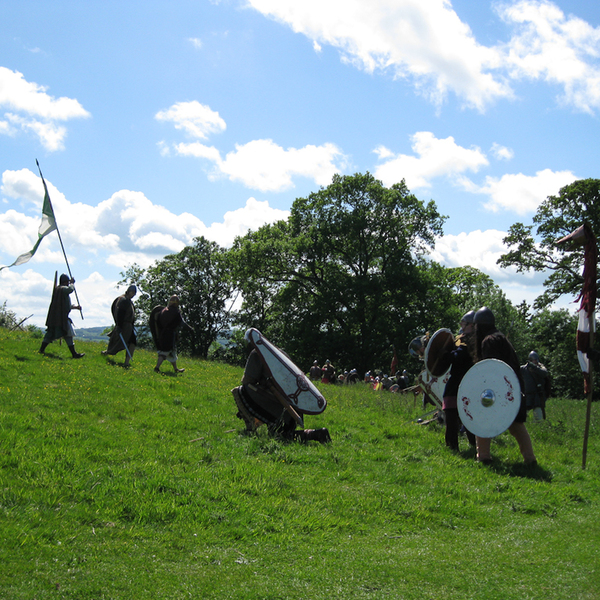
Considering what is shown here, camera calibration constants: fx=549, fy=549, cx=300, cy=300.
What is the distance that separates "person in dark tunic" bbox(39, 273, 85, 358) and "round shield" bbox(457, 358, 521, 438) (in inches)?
359

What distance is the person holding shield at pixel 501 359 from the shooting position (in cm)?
744

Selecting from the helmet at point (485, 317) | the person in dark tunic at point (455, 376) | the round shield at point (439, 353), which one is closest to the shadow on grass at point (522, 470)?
the person in dark tunic at point (455, 376)

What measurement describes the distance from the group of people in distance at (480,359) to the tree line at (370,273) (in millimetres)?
25929

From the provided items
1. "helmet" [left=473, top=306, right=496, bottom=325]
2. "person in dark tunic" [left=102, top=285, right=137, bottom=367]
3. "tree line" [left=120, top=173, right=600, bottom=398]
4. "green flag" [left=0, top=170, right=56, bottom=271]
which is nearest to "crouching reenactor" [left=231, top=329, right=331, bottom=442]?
"helmet" [left=473, top=306, right=496, bottom=325]

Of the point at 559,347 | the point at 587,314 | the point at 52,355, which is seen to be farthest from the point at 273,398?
the point at 559,347

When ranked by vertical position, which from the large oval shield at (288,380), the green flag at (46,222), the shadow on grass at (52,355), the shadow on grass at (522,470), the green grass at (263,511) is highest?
the green flag at (46,222)

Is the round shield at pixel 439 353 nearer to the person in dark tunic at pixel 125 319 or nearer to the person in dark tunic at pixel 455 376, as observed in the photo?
the person in dark tunic at pixel 455 376

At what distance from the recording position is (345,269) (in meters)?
39.0

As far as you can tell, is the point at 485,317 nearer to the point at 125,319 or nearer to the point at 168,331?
the point at 168,331

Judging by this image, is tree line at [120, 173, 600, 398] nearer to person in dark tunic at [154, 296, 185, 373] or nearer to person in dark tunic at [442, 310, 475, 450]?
person in dark tunic at [154, 296, 185, 373]

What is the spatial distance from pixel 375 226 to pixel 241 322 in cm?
1634

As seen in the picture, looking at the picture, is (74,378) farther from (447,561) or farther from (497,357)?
(447,561)

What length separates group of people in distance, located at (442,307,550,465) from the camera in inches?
294

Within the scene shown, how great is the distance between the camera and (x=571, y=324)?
152 feet
